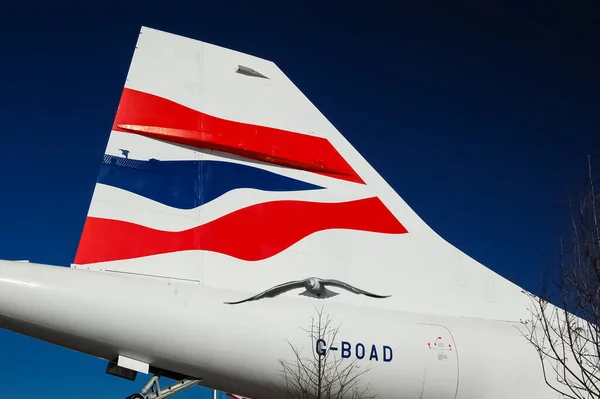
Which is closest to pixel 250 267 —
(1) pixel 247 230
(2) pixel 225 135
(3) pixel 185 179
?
(1) pixel 247 230

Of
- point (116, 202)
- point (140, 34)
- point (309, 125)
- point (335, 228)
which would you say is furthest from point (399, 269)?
point (140, 34)

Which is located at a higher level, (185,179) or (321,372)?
(185,179)

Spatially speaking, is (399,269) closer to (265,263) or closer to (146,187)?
(265,263)

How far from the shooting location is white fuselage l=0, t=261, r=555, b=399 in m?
4.53

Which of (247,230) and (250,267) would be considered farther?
(247,230)

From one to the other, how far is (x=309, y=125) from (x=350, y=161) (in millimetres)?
596

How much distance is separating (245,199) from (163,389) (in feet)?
6.22

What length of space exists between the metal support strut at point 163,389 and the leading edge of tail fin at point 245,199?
2.70 ft

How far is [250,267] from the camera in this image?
5453mm

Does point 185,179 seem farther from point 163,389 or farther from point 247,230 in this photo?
point 163,389

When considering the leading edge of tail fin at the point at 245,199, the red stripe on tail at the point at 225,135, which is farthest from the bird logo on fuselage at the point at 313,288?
the red stripe on tail at the point at 225,135

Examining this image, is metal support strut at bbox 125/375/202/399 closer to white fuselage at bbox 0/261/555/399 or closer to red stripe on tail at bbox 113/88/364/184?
white fuselage at bbox 0/261/555/399

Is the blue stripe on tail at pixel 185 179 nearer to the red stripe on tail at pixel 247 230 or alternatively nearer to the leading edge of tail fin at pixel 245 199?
the leading edge of tail fin at pixel 245 199

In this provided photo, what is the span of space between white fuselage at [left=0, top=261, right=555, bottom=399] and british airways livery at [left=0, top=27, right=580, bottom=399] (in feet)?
0.04
